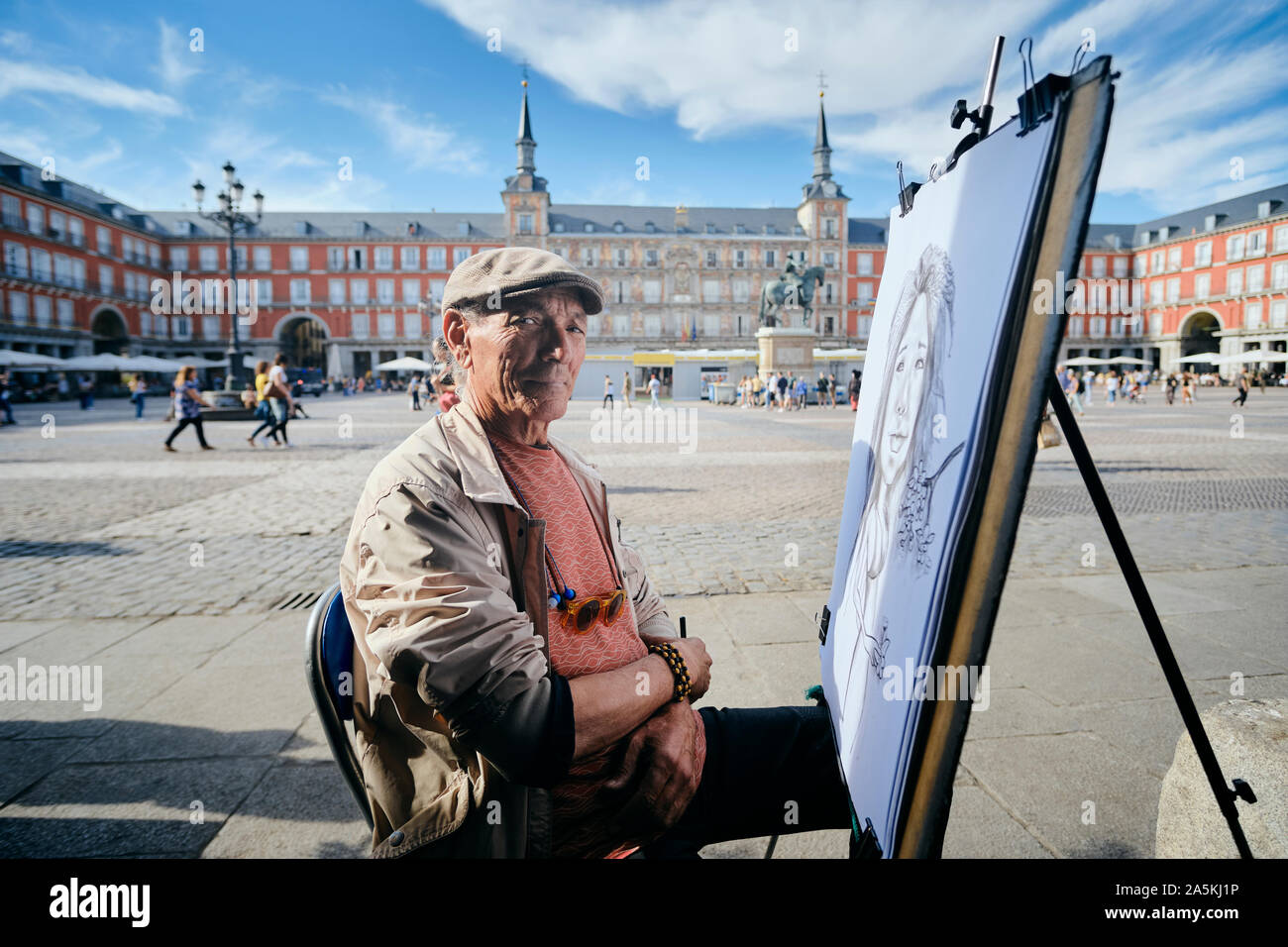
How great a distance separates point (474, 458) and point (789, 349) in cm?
2847

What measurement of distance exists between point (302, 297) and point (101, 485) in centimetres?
5643

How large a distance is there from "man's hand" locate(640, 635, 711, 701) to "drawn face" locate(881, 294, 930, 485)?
1.98ft

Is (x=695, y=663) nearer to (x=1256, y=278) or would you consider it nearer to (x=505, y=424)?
(x=505, y=424)

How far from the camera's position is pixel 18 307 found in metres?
40.7

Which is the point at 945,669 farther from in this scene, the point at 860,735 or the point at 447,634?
the point at 447,634

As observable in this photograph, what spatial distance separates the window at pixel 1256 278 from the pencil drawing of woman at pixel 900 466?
6804 centimetres

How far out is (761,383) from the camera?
2992cm

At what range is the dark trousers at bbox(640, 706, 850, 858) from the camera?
5.38 ft

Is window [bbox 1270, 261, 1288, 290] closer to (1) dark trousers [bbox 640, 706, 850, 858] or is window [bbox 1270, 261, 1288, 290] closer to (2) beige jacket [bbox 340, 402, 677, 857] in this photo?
(1) dark trousers [bbox 640, 706, 850, 858]

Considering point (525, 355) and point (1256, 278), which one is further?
point (1256, 278)

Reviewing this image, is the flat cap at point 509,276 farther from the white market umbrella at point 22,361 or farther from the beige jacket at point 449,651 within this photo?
the white market umbrella at point 22,361

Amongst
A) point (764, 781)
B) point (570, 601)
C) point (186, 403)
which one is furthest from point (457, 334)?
point (186, 403)

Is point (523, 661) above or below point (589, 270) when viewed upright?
below
